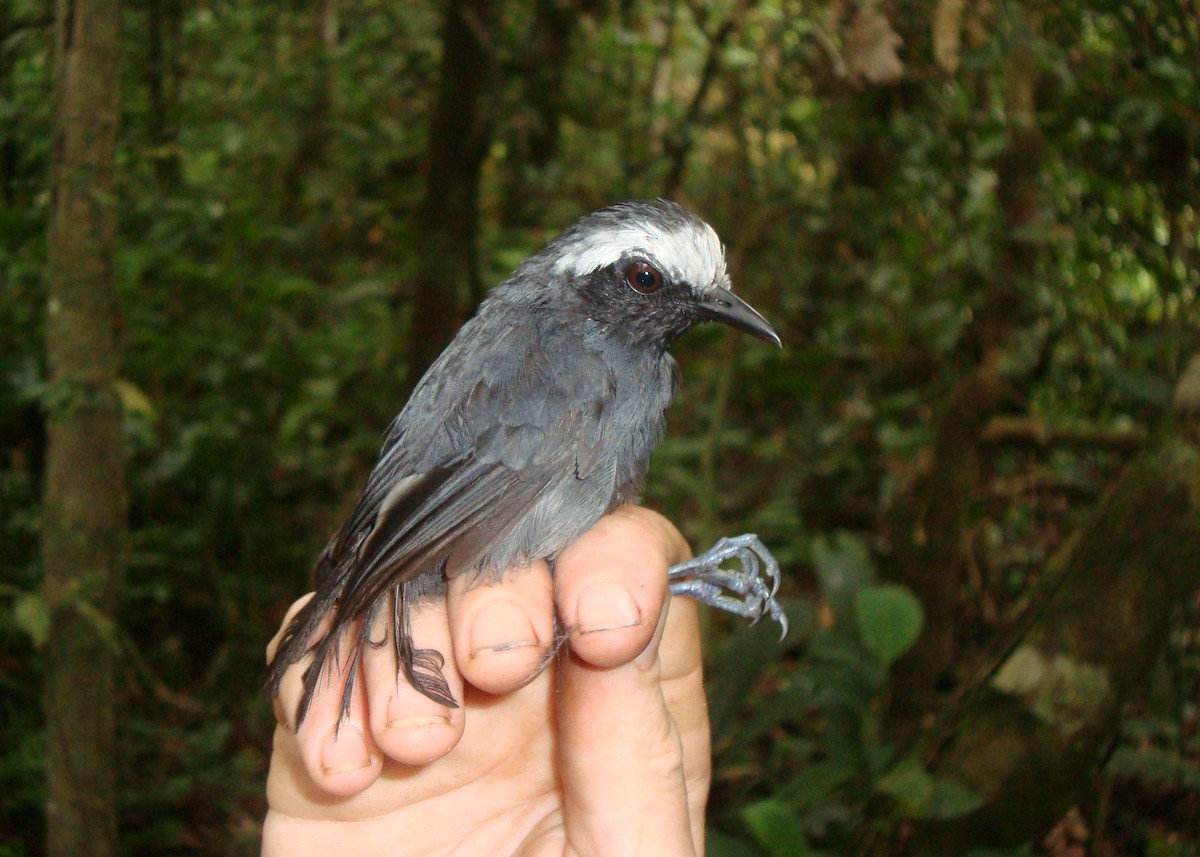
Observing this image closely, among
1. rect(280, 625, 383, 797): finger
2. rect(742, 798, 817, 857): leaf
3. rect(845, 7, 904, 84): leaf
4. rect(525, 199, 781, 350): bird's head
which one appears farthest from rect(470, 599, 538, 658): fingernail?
rect(845, 7, 904, 84): leaf

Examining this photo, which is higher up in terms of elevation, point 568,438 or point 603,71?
point 603,71

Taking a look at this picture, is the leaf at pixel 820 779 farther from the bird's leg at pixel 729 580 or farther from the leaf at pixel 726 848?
the bird's leg at pixel 729 580

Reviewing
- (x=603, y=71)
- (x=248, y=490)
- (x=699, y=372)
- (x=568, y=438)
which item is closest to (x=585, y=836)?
(x=568, y=438)

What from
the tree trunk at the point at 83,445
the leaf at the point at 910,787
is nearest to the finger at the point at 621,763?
the leaf at the point at 910,787

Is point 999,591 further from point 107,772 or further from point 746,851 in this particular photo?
point 107,772

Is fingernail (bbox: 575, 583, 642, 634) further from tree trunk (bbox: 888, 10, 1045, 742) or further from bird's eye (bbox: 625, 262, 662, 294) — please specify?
tree trunk (bbox: 888, 10, 1045, 742)
